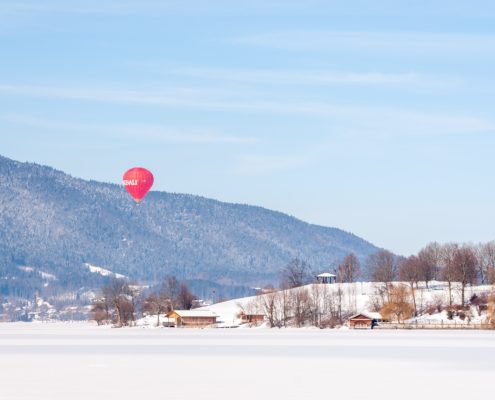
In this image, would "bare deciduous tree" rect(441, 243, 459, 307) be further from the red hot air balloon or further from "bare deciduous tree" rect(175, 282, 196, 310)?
the red hot air balloon

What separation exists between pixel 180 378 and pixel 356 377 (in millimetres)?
6043

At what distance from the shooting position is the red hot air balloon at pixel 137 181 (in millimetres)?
104562

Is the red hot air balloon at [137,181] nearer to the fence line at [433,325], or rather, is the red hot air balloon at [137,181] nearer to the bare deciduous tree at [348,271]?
the fence line at [433,325]

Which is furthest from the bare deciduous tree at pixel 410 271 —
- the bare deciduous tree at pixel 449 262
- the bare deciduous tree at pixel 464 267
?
the bare deciduous tree at pixel 464 267

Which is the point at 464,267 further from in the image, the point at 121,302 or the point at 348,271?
the point at 121,302

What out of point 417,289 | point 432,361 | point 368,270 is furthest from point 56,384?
point 368,270

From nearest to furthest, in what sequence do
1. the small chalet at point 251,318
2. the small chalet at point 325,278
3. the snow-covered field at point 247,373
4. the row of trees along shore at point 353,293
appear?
the snow-covered field at point 247,373
the row of trees along shore at point 353,293
the small chalet at point 251,318
the small chalet at point 325,278

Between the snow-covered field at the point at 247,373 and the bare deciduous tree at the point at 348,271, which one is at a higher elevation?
the bare deciduous tree at the point at 348,271

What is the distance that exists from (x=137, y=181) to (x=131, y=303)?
50692 millimetres

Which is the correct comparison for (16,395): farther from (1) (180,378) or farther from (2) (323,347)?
(2) (323,347)

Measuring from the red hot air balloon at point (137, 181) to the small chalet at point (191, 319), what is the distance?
124 feet

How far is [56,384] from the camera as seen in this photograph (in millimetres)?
37938

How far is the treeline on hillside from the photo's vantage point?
148500 mm

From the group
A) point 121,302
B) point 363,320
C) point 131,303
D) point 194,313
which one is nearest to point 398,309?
point 363,320
